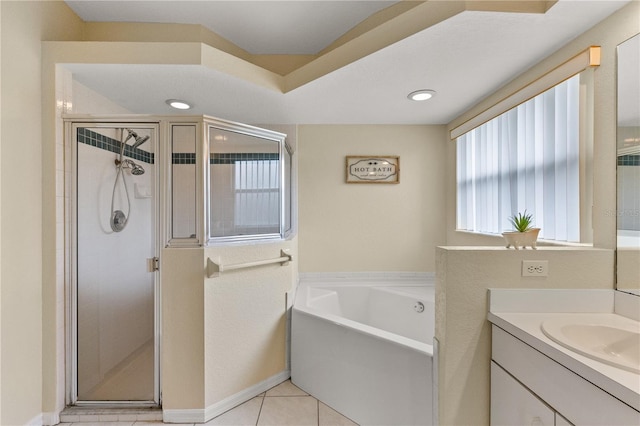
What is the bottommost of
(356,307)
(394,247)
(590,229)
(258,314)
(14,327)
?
(356,307)

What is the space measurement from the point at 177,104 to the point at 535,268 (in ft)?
8.49

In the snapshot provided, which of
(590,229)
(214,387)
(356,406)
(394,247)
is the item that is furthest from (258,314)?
(590,229)

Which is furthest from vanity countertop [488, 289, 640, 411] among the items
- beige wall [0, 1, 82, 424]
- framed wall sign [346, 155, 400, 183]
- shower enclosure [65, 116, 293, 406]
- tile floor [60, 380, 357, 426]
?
beige wall [0, 1, 82, 424]

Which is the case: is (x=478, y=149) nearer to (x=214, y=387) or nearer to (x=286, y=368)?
(x=286, y=368)

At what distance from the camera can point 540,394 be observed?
1.00 m

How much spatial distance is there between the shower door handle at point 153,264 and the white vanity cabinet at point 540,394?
6.13 feet

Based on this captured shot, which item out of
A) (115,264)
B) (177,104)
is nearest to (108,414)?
(115,264)

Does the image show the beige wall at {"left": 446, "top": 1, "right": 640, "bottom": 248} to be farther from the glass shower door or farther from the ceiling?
the glass shower door

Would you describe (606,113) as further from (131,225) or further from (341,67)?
(131,225)

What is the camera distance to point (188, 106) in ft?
7.25

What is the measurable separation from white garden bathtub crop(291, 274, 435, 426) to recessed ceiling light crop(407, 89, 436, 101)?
62.7 inches

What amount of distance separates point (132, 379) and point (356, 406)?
56.5 inches

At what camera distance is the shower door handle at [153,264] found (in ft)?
5.45

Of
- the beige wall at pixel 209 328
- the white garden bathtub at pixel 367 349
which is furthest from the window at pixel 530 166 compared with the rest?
the beige wall at pixel 209 328
